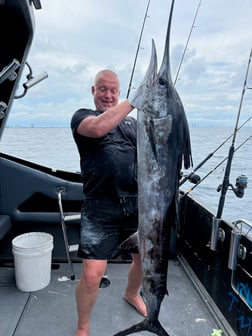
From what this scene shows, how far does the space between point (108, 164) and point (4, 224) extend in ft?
5.37

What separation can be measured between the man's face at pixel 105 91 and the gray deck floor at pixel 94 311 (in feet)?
5.01

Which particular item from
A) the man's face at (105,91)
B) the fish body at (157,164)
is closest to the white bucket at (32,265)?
the fish body at (157,164)

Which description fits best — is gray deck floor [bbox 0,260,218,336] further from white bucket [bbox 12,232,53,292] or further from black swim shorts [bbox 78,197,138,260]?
black swim shorts [bbox 78,197,138,260]

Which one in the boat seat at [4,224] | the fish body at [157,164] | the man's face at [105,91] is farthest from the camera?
the boat seat at [4,224]

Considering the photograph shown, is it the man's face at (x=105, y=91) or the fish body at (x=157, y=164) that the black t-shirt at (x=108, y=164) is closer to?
the man's face at (x=105, y=91)

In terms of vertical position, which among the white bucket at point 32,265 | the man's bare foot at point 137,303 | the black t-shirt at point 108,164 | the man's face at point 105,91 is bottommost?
the man's bare foot at point 137,303

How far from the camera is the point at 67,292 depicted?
271cm

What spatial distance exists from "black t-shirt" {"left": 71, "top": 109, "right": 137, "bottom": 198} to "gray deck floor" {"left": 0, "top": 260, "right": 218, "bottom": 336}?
1000 mm

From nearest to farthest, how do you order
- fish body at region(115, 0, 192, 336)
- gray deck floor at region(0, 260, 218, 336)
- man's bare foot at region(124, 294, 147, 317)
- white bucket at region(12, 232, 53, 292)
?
1. fish body at region(115, 0, 192, 336)
2. gray deck floor at region(0, 260, 218, 336)
3. man's bare foot at region(124, 294, 147, 317)
4. white bucket at region(12, 232, 53, 292)

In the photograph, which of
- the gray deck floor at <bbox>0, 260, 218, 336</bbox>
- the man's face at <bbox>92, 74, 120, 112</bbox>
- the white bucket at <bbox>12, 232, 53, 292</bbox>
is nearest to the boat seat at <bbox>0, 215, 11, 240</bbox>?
the white bucket at <bbox>12, 232, 53, 292</bbox>

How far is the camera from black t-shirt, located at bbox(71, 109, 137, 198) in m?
1.90

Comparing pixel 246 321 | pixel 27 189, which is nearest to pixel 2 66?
pixel 27 189

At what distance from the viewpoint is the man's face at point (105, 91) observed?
1.88 meters

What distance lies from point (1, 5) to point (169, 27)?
1068 millimetres
